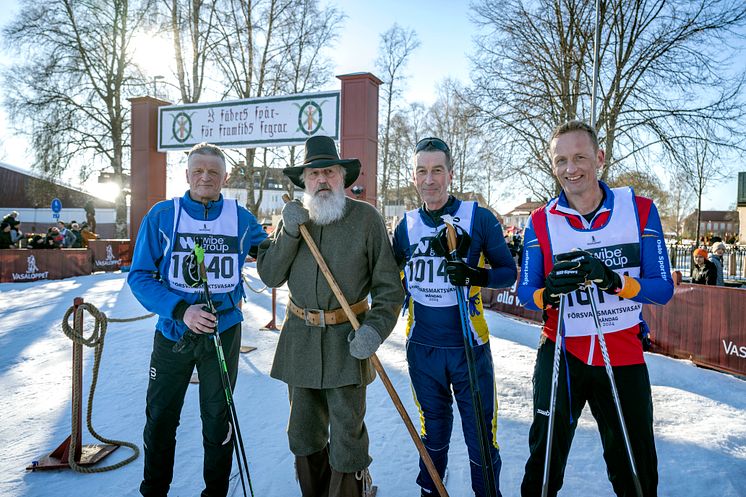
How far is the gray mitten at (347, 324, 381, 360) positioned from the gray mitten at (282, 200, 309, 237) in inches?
25.0

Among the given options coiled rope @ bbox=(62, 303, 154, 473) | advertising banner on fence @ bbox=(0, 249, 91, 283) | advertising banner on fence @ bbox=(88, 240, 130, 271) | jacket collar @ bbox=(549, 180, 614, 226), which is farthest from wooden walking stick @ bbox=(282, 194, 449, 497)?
advertising banner on fence @ bbox=(88, 240, 130, 271)

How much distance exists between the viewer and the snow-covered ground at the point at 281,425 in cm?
A: 295

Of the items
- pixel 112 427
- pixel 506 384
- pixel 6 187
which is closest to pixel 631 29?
pixel 506 384

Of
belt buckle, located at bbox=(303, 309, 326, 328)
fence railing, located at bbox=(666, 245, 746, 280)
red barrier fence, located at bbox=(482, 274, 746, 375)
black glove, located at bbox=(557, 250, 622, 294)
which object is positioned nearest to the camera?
black glove, located at bbox=(557, 250, 622, 294)

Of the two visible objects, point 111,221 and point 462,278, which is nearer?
point 462,278

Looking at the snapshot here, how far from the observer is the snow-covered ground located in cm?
295

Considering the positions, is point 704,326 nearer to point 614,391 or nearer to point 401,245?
point 614,391

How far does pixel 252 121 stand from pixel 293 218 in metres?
7.27

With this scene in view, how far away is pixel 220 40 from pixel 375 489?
17.3m

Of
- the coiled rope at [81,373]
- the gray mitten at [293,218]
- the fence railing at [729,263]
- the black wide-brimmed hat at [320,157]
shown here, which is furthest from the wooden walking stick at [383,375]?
the fence railing at [729,263]

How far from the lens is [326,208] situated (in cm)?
244

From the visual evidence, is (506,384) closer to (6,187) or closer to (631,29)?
(631,29)

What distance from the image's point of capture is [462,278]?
Answer: 228 cm

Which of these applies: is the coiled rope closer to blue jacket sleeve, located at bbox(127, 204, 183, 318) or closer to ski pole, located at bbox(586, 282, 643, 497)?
blue jacket sleeve, located at bbox(127, 204, 183, 318)
